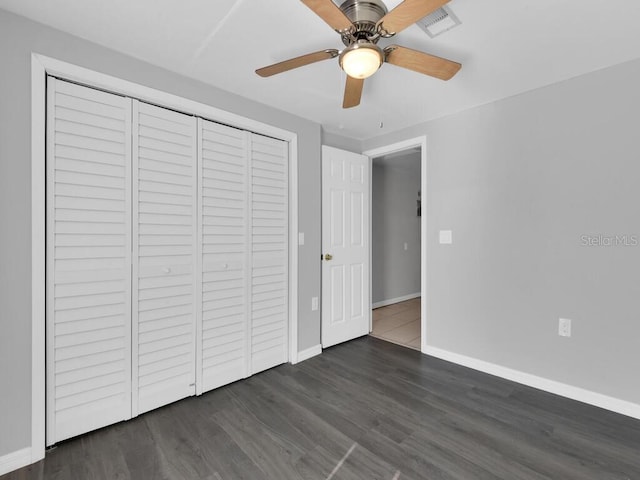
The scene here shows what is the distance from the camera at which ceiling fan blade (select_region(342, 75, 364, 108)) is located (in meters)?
1.71

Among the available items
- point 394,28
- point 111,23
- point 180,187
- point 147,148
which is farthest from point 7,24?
point 394,28

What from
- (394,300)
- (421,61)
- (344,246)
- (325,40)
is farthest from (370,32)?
(394,300)

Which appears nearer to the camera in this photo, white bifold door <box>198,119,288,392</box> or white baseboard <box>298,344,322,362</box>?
white bifold door <box>198,119,288,392</box>

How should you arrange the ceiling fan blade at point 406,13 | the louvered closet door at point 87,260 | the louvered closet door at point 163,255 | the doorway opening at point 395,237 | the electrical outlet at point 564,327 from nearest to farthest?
1. the ceiling fan blade at point 406,13
2. the louvered closet door at point 87,260
3. the louvered closet door at point 163,255
4. the electrical outlet at point 564,327
5. the doorway opening at point 395,237

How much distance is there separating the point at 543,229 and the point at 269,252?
7.36 ft

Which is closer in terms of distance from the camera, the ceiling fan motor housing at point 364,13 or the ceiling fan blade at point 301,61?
the ceiling fan motor housing at point 364,13

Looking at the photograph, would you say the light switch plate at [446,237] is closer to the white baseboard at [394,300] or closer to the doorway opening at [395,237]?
the doorway opening at [395,237]

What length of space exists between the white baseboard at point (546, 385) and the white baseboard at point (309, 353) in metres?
1.12

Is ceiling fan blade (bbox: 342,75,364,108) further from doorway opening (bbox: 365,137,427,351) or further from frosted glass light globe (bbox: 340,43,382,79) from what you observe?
doorway opening (bbox: 365,137,427,351)

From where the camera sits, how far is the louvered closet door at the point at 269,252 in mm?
2574

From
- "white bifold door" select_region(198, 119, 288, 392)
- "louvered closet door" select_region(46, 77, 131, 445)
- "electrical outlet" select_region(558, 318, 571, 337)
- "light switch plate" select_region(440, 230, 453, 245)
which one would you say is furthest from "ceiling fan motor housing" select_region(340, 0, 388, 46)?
"electrical outlet" select_region(558, 318, 571, 337)

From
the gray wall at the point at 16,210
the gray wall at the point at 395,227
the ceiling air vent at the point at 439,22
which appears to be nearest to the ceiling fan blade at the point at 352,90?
the ceiling air vent at the point at 439,22

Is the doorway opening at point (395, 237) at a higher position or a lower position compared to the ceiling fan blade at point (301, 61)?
lower

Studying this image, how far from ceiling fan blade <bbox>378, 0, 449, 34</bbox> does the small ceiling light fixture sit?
93 millimetres
